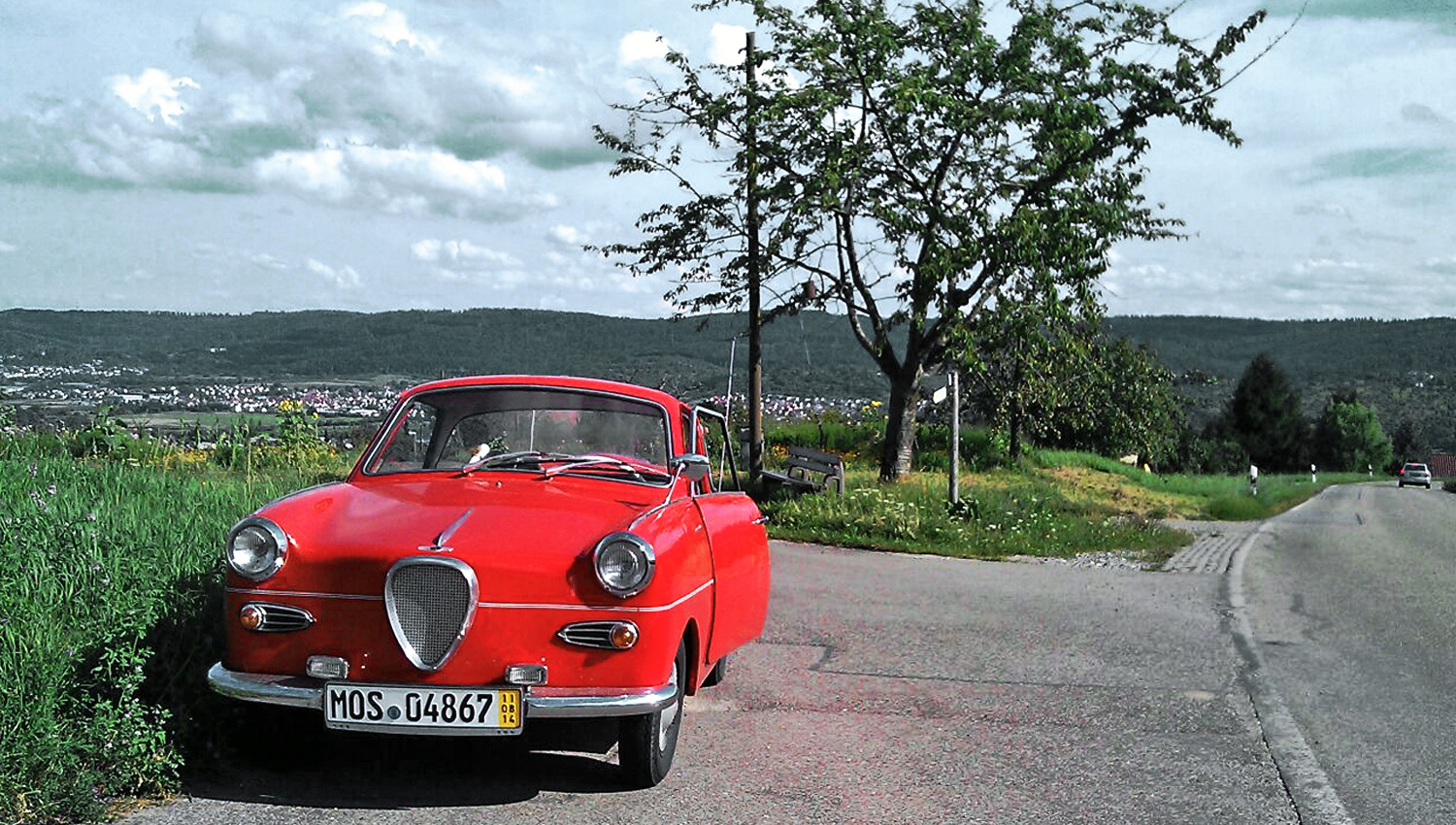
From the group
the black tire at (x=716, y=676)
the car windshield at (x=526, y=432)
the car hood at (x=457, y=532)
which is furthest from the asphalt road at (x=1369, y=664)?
the car windshield at (x=526, y=432)

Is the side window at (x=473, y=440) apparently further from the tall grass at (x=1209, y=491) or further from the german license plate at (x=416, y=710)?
the tall grass at (x=1209, y=491)

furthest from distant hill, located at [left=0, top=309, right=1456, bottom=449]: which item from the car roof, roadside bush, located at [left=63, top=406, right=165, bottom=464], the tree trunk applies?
the car roof

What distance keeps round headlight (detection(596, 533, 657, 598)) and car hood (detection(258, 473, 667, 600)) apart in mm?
65

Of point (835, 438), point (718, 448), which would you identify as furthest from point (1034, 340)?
point (718, 448)

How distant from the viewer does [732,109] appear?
23562mm

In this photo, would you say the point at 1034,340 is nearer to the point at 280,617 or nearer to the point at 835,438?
the point at 835,438

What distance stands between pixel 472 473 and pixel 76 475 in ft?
13.4

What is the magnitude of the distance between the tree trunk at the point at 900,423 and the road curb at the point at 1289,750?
575 inches

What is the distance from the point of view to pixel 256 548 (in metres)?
5.44

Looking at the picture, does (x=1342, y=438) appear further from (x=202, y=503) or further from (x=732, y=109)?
(x=202, y=503)

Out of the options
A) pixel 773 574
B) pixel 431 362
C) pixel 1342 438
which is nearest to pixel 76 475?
pixel 773 574

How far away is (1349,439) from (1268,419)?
31278mm

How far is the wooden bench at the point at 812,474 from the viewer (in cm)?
2073

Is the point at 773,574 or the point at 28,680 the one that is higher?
the point at 28,680
